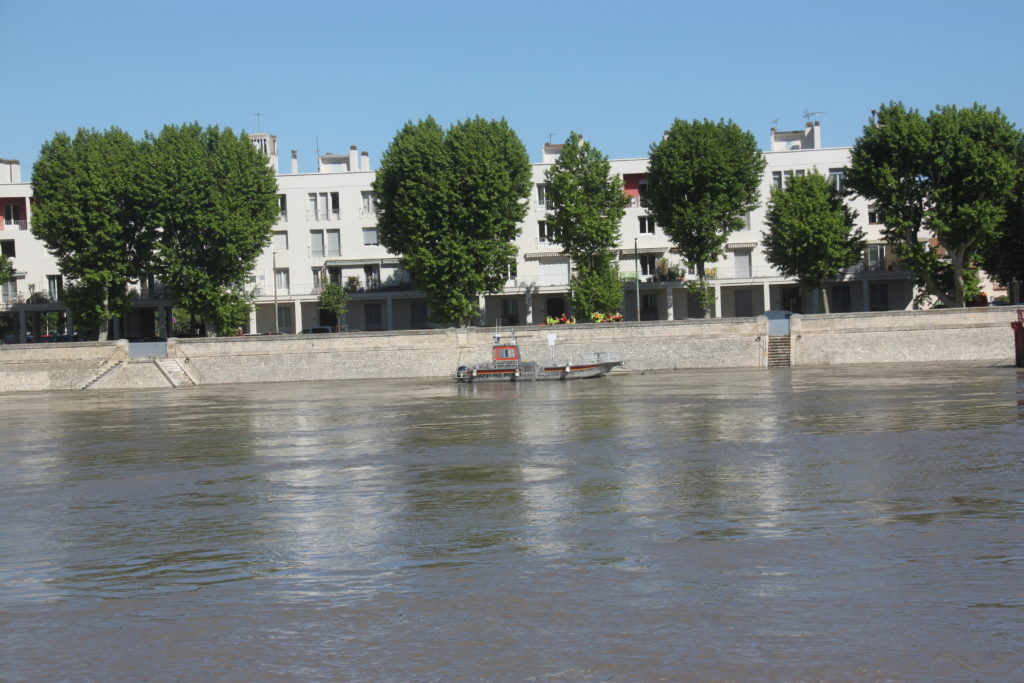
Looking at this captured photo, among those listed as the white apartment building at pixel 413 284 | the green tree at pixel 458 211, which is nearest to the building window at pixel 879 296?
the white apartment building at pixel 413 284

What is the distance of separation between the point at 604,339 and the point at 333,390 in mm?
16208

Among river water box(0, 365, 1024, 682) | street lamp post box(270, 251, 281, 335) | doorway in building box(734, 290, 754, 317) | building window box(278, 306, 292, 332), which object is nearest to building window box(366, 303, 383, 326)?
building window box(278, 306, 292, 332)

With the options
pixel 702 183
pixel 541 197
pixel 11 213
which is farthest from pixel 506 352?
pixel 11 213

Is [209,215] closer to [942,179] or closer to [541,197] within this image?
[541,197]

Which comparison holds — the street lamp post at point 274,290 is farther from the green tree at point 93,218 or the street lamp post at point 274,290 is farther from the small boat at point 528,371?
the small boat at point 528,371

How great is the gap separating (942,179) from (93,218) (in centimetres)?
4738

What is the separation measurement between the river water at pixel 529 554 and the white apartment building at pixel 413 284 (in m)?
46.7

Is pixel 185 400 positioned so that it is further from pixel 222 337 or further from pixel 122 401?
pixel 222 337

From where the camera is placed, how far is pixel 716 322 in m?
62.9

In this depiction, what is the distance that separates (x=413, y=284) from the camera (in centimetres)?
7994

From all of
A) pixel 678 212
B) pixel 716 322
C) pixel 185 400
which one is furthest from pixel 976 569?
pixel 678 212

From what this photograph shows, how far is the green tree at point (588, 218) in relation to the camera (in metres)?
68.6

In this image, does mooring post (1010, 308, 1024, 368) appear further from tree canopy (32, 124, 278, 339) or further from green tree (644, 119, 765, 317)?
tree canopy (32, 124, 278, 339)

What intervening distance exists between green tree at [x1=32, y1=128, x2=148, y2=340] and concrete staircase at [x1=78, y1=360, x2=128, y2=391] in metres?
5.01
